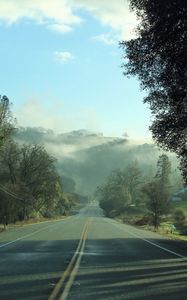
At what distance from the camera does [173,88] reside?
23.0 m

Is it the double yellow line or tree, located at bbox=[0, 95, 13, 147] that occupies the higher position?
tree, located at bbox=[0, 95, 13, 147]

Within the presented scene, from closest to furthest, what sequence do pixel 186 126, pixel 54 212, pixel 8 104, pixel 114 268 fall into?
pixel 114 268 → pixel 186 126 → pixel 8 104 → pixel 54 212

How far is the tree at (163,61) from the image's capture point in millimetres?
20109

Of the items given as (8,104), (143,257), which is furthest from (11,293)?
(8,104)

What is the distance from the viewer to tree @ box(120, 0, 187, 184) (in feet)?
66.0

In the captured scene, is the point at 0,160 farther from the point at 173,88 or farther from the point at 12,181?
the point at 173,88

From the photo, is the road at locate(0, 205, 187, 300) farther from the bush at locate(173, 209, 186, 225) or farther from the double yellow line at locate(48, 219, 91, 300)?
the bush at locate(173, 209, 186, 225)

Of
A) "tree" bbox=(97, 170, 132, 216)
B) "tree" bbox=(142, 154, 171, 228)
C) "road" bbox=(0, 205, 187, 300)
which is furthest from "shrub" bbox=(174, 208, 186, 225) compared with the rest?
"road" bbox=(0, 205, 187, 300)

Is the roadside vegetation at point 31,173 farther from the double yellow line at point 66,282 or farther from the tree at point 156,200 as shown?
the double yellow line at point 66,282

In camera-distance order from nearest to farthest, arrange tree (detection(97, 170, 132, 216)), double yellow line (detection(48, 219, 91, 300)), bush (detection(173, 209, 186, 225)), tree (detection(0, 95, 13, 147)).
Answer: double yellow line (detection(48, 219, 91, 300))
tree (detection(0, 95, 13, 147))
bush (detection(173, 209, 186, 225))
tree (detection(97, 170, 132, 216))

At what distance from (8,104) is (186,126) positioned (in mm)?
39796

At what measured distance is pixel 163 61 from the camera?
22.6 metres

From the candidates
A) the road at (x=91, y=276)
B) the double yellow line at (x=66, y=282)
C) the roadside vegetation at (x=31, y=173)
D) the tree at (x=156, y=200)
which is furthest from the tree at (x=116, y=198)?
the double yellow line at (x=66, y=282)

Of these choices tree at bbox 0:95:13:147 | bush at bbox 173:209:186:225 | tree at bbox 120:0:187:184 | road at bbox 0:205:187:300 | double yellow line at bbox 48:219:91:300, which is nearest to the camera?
double yellow line at bbox 48:219:91:300
